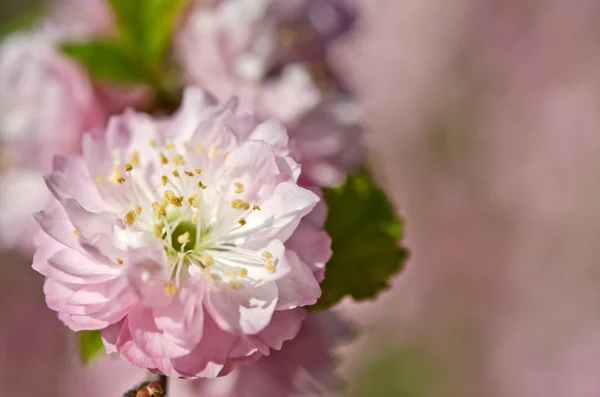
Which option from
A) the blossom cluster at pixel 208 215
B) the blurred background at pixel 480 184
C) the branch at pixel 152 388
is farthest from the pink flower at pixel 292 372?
the blurred background at pixel 480 184

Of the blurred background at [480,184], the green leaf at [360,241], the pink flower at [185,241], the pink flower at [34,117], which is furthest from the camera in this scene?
the blurred background at [480,184]

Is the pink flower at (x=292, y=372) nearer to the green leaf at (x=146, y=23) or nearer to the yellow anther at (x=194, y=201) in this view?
the yellow anther at (x=194, y=201)

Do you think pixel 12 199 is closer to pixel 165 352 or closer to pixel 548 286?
pixel 165 352

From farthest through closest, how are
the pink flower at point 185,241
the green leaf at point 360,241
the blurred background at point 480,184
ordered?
1. the blurred background at point 480,184
2. the green leaf at point 360,241
3. the pink flower at point 185,241

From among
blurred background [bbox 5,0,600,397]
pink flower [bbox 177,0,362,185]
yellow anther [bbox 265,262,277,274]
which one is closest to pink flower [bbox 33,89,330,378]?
yellow anther [bbox 265,262,277,274]

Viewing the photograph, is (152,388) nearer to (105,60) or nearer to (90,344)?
(90,344)

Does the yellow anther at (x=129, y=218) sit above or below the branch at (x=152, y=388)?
above

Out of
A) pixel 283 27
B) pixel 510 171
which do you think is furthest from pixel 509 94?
pixel 283 27
